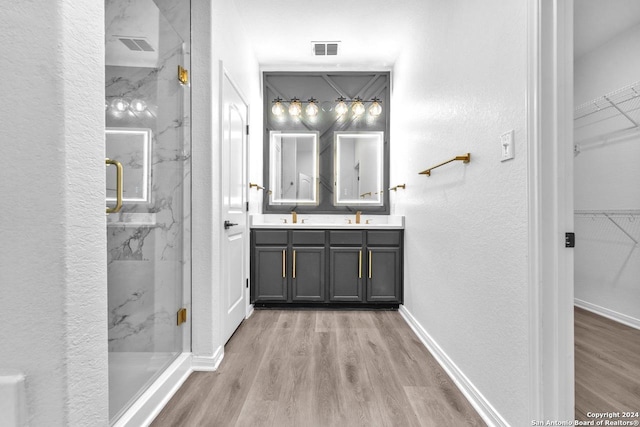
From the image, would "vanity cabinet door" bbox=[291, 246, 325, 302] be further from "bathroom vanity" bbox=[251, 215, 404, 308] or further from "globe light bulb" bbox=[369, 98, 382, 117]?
"globe light bulb" bbox=[369, 98, 382, 117]

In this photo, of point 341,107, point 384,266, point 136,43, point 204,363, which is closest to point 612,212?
point 384,266

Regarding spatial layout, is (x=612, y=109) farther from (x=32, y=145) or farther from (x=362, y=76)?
(x=32, y=145)

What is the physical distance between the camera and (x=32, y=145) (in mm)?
754

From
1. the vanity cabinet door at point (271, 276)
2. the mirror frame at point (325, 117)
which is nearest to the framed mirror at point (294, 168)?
the mirror frame at point (325, 117)

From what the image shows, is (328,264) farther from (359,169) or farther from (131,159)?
(131,159)

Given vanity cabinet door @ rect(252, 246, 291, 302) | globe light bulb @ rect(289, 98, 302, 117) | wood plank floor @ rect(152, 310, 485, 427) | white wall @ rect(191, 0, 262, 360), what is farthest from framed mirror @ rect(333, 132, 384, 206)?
white wall @ rect(191, 0, 262, 360)

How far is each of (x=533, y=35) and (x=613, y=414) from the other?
5.45 ft

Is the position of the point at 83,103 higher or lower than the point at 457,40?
lower

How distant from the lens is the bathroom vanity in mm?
2914

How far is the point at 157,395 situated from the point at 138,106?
137cm

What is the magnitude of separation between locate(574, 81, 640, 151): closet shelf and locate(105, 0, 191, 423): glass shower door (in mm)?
3360

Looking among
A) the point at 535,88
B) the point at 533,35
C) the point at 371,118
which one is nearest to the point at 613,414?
the point at 535,88

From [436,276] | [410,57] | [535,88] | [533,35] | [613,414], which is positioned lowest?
[613,414]

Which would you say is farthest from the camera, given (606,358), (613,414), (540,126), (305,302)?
(305,302)
